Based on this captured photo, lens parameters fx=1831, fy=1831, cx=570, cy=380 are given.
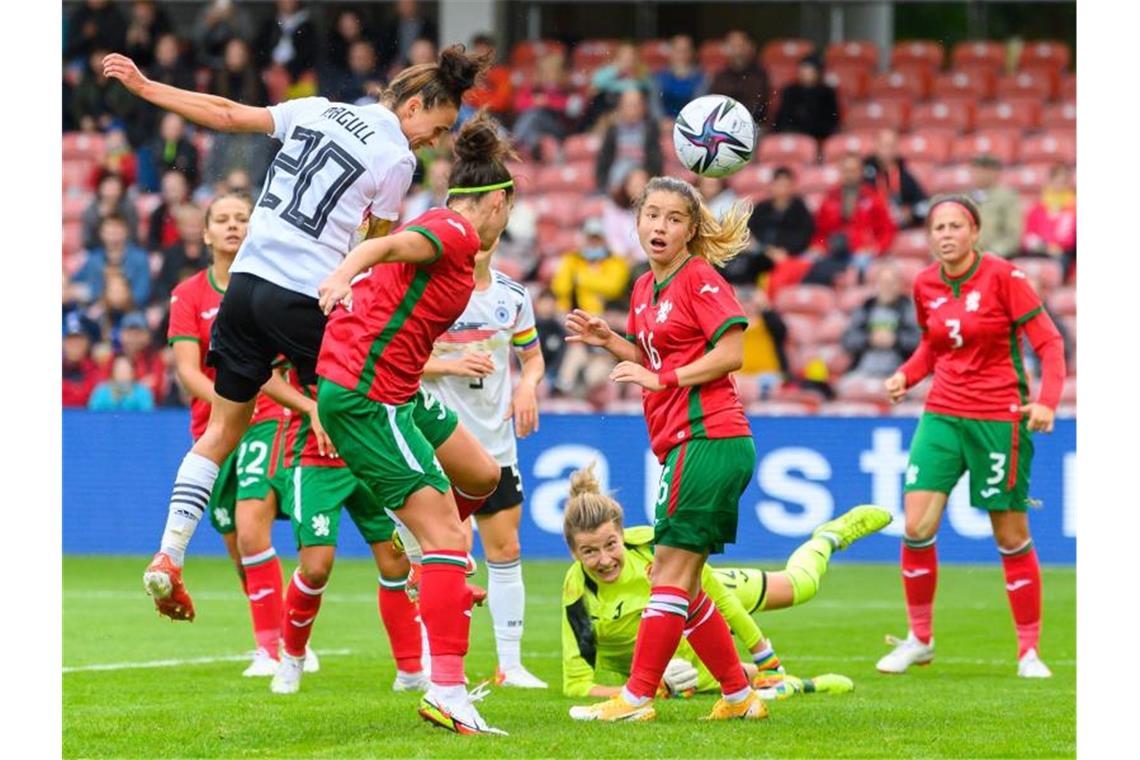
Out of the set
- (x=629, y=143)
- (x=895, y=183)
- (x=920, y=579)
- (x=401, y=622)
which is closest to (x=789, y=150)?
(x=895, y=183)

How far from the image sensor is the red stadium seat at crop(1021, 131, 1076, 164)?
1919cm

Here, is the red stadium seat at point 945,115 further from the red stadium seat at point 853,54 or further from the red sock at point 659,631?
the red sock at point 659,631

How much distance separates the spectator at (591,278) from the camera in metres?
17.3

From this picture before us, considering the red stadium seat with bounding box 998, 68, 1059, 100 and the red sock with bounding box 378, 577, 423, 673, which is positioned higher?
the red stadium seat with bounding box 998, 68, 1059, 100

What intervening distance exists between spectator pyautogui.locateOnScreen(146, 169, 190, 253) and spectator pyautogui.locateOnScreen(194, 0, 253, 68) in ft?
5.91

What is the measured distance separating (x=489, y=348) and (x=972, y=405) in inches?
99.2

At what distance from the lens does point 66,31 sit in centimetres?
2128

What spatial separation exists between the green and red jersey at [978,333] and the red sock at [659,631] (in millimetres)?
3067

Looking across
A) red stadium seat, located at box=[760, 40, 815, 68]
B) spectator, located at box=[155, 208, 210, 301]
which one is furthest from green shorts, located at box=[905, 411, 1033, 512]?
red stadium seat, located at box=[760, 40, 815, 68]

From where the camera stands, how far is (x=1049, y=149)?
63.5 feet

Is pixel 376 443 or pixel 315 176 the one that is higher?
pixel 315 176

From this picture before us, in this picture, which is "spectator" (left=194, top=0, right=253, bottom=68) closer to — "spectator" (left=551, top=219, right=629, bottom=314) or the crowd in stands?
the crowd in stands

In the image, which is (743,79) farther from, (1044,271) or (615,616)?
(615,616)

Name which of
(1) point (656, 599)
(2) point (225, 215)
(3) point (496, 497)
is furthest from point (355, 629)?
(1) point (656, 599)
